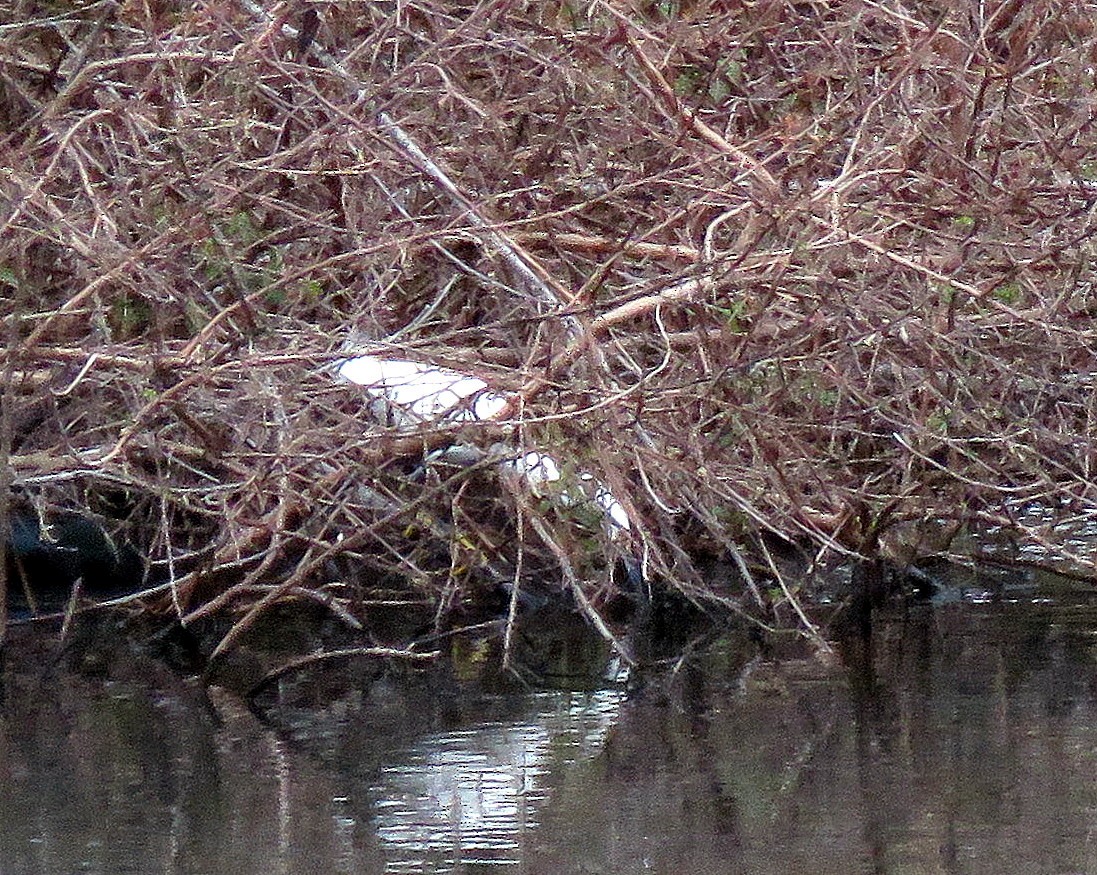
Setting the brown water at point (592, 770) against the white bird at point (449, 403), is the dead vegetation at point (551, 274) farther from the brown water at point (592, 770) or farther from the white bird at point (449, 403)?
the brown water at point (592, 770)

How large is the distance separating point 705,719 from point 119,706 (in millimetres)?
1825

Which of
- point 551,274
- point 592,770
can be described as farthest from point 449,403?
point 592,770

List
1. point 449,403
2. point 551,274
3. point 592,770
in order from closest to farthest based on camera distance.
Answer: point 592,770 → point 449,403 → point 551,274

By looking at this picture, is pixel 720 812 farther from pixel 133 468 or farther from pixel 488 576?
pixel 133 468

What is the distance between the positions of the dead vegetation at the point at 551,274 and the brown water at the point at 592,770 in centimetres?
42

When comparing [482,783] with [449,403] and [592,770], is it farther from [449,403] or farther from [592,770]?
[449,403]

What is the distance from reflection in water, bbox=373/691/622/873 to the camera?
15.9 feet

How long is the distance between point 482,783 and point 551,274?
2116 millimetres

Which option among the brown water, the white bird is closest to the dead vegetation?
the white bird

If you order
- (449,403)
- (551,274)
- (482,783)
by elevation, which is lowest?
(482,783)

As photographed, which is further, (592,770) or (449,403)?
(449,403)

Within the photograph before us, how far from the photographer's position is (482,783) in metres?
5.46

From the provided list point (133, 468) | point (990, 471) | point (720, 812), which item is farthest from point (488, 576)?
point (720, 812)

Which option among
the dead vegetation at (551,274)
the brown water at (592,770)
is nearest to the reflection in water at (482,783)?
the brown water at (592,770)
